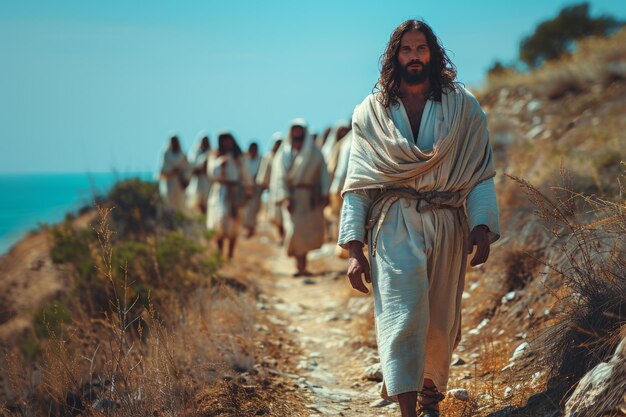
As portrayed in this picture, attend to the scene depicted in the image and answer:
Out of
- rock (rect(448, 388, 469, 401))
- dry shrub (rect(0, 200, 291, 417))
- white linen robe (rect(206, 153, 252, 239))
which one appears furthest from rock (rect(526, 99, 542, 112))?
rock (rect(448, 388, 469, 401))

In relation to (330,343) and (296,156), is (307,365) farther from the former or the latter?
(296,156)

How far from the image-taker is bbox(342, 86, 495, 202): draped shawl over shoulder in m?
4.18

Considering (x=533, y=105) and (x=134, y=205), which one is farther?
(x=533, y=105)

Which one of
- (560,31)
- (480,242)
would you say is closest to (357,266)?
(480,242)

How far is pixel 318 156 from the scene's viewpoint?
474 inches

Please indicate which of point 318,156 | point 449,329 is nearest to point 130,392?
point 449,329

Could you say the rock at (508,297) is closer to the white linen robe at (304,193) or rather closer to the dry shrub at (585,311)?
the dry shrub at (585,311)

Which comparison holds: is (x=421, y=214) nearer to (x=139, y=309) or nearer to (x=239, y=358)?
(x=239, y=358)

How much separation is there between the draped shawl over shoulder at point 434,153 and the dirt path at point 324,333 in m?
1.55

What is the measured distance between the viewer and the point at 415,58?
4.36 m

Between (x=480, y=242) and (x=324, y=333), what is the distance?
374cm

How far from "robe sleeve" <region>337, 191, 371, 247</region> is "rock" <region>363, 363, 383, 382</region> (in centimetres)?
168

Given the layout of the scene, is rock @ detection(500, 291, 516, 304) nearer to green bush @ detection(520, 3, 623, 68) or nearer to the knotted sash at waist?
the knotted sash at waist

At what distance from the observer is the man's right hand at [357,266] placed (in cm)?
421
